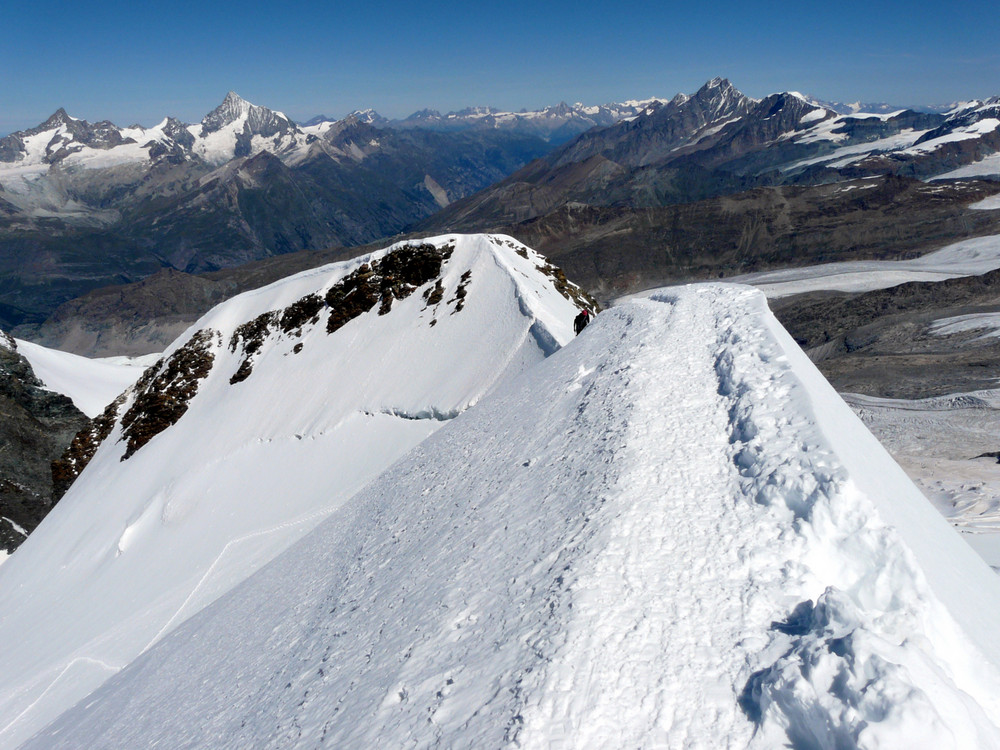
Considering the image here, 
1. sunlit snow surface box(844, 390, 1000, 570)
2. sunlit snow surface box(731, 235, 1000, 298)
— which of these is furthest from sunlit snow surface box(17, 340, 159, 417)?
sunlit snow surface box(731, 235, 1000, 298)

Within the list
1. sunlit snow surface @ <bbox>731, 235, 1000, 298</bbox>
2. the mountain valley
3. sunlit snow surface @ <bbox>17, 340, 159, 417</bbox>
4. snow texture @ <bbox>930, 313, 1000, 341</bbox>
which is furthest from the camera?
sunlit snow surface @ <bbox>731, 235, 1000, 298</bbox>

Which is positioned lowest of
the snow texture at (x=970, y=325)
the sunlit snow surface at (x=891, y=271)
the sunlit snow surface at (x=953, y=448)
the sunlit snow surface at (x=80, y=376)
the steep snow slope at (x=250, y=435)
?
the sunlit snow surface at (x=891, y=271)

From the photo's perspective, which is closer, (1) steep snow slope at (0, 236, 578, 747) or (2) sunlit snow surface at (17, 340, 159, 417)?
(1) steep snow slope at (0, 236, 578, 747)

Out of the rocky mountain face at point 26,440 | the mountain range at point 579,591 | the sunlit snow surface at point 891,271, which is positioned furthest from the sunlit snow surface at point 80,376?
the sunlit snow surface at point 891,271

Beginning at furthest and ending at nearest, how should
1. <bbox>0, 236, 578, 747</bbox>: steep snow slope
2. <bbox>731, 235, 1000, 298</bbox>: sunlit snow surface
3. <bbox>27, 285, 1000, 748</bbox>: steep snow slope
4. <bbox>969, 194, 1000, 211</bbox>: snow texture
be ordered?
<bbox>969, 194, 1000, 211</bbox>: snow texture → <bbox>731, 235, 1000, 298</bbox>: sunlit snow surface → <bbox>0, 236, 578, 747</bbox>: steep snow slope → <bbox>27, 285, 1000, 748</bbox>: steep snow slope

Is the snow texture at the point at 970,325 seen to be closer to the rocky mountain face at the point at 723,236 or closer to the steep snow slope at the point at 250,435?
the steep snow slope at the point at 250,435

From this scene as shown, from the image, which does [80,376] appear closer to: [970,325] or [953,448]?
[953,448]

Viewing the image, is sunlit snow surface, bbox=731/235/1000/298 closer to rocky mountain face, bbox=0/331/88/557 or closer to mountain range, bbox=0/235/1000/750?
mountain range, bbox=0/235/1000/750
